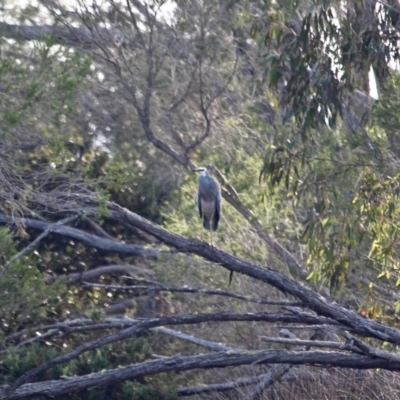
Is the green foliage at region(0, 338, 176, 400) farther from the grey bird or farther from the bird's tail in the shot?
the grey bird

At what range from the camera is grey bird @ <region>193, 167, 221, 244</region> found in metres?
12.0

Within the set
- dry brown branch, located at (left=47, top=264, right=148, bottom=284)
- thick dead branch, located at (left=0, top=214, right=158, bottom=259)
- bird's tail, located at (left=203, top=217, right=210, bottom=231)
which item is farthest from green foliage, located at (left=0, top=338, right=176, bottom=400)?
thick dead branch, located at (left=0, top=214, right=158, bottom=259)

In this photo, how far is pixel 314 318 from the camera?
8.22m

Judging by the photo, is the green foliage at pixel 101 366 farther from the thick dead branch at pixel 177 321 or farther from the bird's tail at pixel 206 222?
the thick dead branch at pixel 177 321

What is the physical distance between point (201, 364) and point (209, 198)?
13.1ft

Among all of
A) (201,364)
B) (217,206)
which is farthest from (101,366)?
(201,364)

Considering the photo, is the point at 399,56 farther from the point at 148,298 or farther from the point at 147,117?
Result: the point at 148,298

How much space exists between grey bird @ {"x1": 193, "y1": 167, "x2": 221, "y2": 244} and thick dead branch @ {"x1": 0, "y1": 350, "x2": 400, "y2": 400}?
12.5ft

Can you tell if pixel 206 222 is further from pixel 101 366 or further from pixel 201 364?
pixel 201 364

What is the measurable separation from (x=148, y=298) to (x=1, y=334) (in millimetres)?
4072

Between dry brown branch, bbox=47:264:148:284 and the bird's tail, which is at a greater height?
the bird's tail

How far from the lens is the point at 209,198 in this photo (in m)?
12.0

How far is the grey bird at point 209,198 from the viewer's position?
1198cm

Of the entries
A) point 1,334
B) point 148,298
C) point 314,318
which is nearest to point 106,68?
point 148,298
